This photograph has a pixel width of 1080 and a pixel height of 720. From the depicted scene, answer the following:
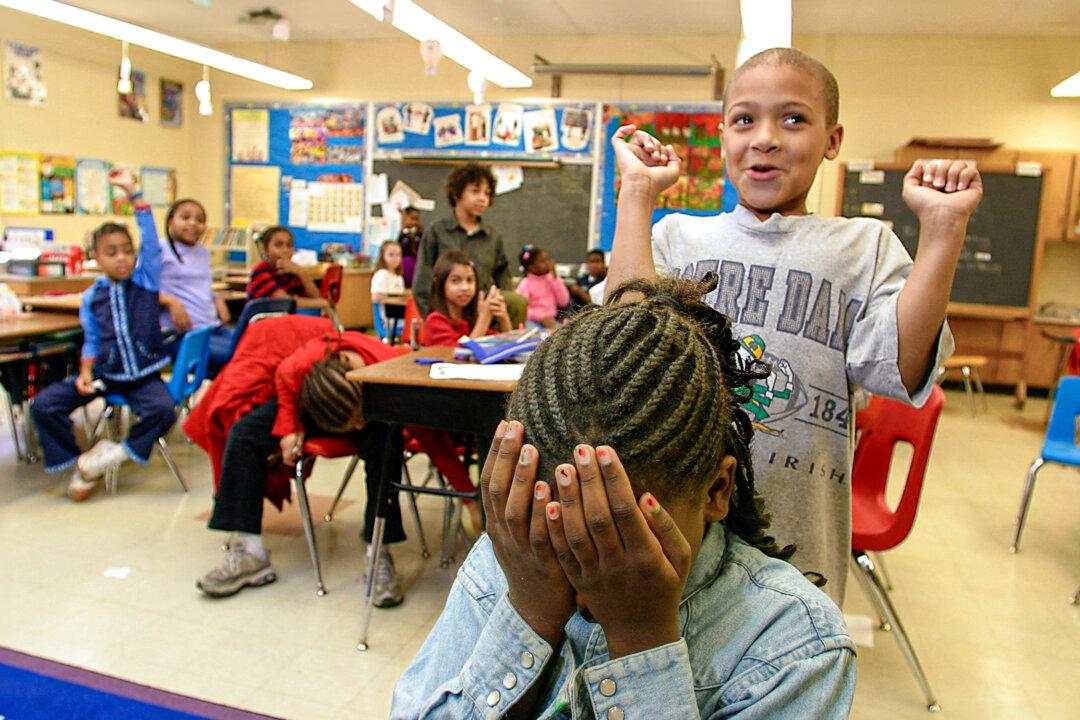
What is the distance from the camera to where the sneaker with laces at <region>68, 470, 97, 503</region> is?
3225 mm

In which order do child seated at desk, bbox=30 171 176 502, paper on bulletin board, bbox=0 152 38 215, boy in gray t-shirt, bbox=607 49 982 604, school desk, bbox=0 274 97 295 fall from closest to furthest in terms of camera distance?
1. boy in gray t-shirt, bbox=607 49 982 604
2. child seated at desk, bbox=30 171 176 502
3. school desk, bbox=0 274 97 295
4. paper on bulletin board, bbox=0 152 38 215

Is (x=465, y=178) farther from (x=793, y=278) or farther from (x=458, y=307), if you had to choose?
(x=793, y=278)

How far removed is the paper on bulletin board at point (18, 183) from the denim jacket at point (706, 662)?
25.0 ft

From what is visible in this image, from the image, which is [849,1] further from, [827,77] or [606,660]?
[606,660]

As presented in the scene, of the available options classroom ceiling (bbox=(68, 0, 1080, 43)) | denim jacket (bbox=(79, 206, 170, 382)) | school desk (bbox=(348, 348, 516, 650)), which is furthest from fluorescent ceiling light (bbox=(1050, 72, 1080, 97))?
denim jacket (bbox=(79, 206, 170, 382))

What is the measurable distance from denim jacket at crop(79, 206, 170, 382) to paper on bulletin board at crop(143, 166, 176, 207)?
555 centimetres

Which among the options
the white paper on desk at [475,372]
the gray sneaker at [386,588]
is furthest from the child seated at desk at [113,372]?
the white paper on desk at [475,372]

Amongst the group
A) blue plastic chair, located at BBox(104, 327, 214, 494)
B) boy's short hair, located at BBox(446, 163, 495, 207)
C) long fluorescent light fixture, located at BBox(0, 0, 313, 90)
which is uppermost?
long fluorescent light fixture, located at BBox(0, 0, 313, 90)

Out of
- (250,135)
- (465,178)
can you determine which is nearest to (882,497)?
(465,178)

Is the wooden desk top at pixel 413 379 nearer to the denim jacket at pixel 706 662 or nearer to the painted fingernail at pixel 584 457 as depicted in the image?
the denim jacket at pixel 706 662

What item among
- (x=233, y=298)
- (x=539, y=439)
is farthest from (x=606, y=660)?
(x=233, y=298)

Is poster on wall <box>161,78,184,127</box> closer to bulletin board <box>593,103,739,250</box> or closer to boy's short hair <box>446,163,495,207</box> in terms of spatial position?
bulletin board <box>593,103,739,250</box>

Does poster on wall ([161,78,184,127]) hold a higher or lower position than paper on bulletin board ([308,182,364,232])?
higher

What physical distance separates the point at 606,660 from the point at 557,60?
796 centimetres
